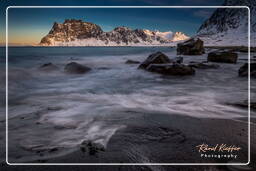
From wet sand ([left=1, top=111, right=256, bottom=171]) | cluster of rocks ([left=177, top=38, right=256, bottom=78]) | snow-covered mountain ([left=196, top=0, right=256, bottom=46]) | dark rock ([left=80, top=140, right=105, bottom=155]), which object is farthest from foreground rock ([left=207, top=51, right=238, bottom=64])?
snow-covered mountain ([left=196, top=0, right=256, bottom=46])

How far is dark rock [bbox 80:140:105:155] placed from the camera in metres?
2.20

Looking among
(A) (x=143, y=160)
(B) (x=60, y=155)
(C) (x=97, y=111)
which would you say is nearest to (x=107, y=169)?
(A) (x=143, y=160)

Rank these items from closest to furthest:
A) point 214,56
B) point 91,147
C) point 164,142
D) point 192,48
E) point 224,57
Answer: point 91,147, point 164,142, point 224,57, point 214,56, point 192,48

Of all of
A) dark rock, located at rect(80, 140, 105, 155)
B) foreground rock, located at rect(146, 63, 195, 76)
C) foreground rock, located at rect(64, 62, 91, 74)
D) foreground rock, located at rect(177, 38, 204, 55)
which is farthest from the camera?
foreground rock, located at rect(177, 38, 204, 55)

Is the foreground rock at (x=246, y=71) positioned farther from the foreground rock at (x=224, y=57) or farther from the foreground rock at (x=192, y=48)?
the foreground rock at (x=192, y=48)

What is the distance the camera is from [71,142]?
2.44 meters

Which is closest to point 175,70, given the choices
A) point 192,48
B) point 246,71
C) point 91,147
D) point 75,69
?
point 246,71

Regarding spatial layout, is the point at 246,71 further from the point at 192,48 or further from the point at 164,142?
the point at 192,48

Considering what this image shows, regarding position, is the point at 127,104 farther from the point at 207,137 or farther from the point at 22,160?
the point at 22,160

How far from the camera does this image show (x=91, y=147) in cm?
230

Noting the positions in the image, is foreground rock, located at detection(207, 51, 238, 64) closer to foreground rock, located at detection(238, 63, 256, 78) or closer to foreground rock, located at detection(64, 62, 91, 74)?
foreground rock, located at detection(238, 63, 256, 78)

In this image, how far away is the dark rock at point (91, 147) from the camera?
7.22ft

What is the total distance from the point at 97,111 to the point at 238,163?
260 centimetres

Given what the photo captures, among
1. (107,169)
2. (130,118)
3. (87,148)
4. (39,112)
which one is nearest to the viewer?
(107,169)
